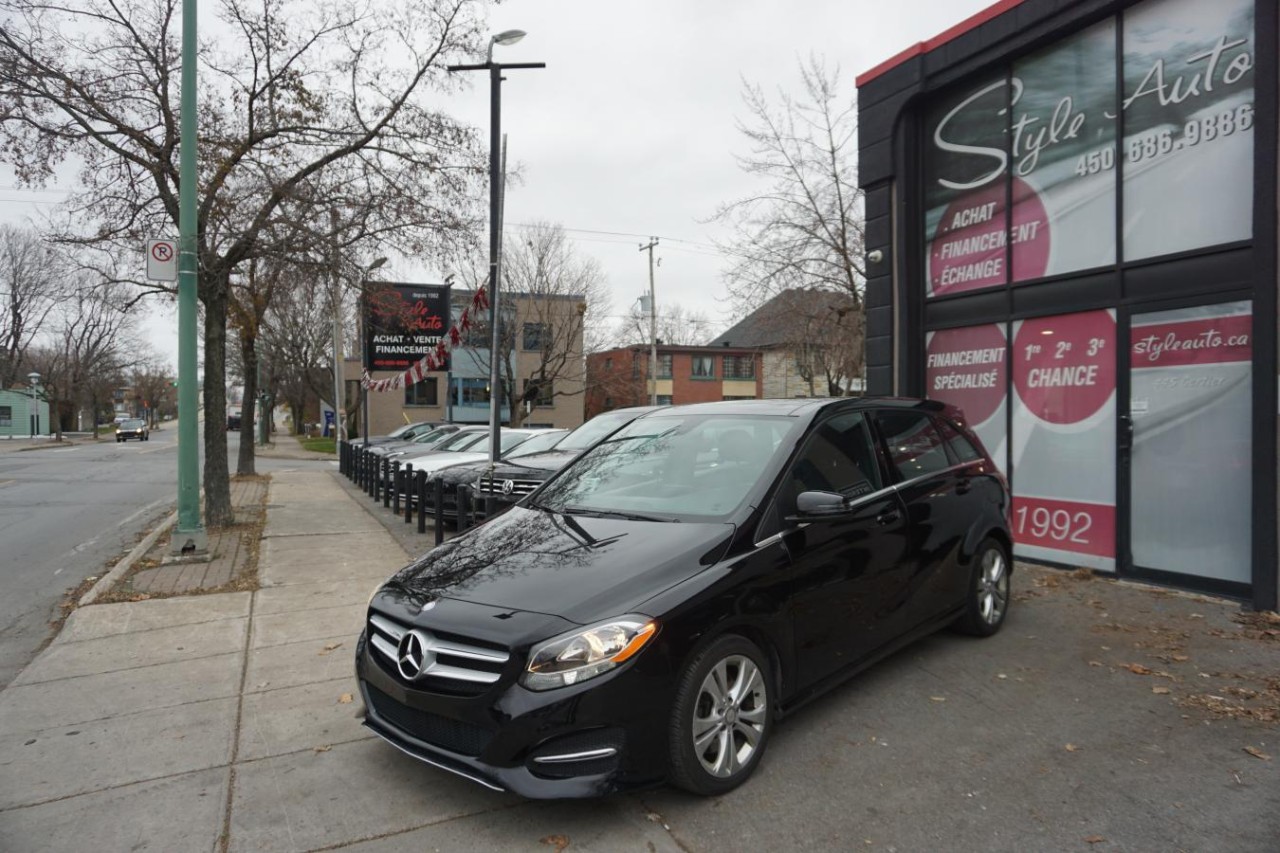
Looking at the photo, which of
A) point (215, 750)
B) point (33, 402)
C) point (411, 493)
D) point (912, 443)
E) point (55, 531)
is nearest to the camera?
point (215, 750)

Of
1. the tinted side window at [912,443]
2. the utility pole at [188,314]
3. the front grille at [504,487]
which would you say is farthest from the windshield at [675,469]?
the utility pole at [188,314]

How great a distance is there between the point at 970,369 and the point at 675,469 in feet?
18.2

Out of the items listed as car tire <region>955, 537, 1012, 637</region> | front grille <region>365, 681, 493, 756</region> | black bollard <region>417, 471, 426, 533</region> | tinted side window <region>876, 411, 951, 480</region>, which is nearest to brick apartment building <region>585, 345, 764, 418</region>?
black bollard <region>417, 471, 426, 533</region>

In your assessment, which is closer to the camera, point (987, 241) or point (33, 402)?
point (987, 241)

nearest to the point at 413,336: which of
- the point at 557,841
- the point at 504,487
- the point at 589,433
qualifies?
the point at 589,433

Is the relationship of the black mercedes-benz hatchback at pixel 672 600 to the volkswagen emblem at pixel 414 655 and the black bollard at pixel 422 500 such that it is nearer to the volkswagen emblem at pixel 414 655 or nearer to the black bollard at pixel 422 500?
the volkswagen emblem at pixel 414 655

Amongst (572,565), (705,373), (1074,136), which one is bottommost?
(572,565)

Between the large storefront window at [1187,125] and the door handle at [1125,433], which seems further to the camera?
the door handle at [1125,433]

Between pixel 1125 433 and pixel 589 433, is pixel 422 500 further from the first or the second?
pixel 1125 433

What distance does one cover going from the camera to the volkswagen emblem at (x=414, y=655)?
3.18 m

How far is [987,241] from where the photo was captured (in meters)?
8.42

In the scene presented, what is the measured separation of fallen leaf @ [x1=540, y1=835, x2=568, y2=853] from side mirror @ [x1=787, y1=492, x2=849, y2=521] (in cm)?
168

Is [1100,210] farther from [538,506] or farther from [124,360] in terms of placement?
[124,360]

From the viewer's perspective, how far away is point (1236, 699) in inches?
170
